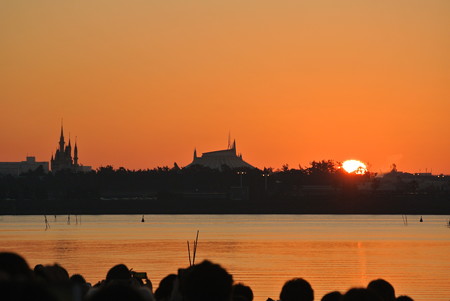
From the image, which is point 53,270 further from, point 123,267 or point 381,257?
point 381,257

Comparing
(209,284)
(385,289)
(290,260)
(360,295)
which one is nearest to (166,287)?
(385,289)

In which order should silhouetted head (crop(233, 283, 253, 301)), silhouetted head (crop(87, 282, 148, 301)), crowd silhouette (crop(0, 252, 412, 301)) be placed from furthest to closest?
Answer: 1. silhouetted head (crop(233, 283, 253, 301))
2. silhouetted head (crop(87, 282, 148, 301))
3. crowd silhouette (crop(0, 252, 412, 301))

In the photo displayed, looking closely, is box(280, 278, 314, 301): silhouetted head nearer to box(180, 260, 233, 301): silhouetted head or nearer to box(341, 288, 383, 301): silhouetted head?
box(341, 288, 383, 301): silhouetted head

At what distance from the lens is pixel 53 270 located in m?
8.85

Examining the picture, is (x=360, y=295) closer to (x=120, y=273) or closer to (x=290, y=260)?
(x=120, y=273)

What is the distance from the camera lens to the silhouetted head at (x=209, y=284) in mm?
6309

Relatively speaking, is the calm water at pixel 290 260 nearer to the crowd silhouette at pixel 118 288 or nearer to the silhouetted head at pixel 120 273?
the silhouetted head at pixel 120 273

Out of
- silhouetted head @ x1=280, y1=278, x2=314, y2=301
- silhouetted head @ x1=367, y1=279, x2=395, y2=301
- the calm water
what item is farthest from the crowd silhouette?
the calm water

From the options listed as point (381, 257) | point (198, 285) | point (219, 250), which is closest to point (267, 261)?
point (381, 257)

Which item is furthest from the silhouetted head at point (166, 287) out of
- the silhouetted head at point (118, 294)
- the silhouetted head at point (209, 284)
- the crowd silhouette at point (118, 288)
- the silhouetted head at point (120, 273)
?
the silhouetted head at point (118, 294)

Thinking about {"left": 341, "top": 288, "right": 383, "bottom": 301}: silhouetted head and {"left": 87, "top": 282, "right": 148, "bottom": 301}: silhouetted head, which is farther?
{"left": 341, "top": 288, "right": 383, "bottom": 301}: silhouetted head

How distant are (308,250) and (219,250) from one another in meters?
8.51

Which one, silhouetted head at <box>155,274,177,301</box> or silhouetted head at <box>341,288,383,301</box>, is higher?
silhouetted head at <box>341,288,383,301</box>

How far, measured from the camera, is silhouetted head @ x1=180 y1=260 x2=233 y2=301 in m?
6.31
